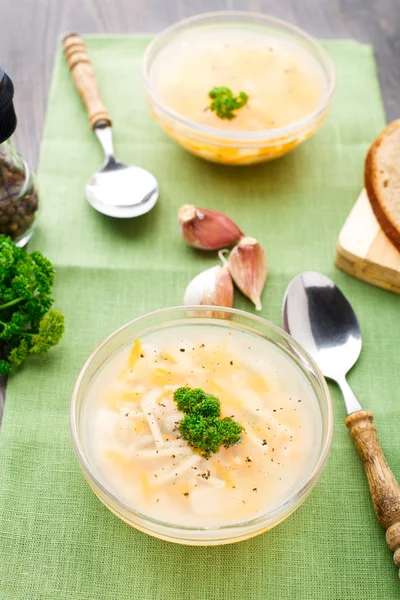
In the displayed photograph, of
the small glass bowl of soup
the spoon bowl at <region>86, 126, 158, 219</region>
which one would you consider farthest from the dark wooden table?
the spoon bowl at <region>86, 126, 158, 219</region>

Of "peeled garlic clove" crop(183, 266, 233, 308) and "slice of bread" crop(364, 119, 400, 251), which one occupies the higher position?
"slice of bread" crop(364, 119, 400, 251)

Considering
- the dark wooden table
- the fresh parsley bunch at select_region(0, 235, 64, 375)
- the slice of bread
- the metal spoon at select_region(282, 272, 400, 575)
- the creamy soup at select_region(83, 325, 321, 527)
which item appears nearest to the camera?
the creamy soup at select_region(83, 325, 321, 527)

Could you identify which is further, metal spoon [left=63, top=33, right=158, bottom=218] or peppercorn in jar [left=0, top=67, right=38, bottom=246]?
metal spoon [left=63, top=33, right=158, bottom=218]

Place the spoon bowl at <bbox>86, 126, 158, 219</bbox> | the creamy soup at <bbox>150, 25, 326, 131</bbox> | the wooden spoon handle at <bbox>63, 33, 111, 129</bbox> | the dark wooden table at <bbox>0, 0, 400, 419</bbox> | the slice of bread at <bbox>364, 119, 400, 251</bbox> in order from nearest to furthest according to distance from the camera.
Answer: the slice of bread at <bbox>364, 119, 400, 251</bbox>
the spoon bowl at <bbox>86, 126, 158, 219</bbox>
the creamy soup at <bbox>150, 25, 326, 131</bbox>
the wooden spoon handle at <bbox>63, 33, 111, 129</bbox>
the dark wooden table at <bbox>0, 0, 400, 419</bbox>

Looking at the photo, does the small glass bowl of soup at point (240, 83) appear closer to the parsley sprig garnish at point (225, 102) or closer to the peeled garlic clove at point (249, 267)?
the parsley sprig garnish at point (225, 102)

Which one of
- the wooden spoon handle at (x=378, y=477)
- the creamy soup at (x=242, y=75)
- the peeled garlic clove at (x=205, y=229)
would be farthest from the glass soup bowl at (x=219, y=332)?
the creamy soup at (x=242, y=75)

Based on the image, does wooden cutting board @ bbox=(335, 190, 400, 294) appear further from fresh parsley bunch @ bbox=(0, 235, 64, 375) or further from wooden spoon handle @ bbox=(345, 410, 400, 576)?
fresh parsley bunch @ bbox=(0, 235, 64, 375)

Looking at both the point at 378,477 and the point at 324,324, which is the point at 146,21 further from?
the point at 378,477

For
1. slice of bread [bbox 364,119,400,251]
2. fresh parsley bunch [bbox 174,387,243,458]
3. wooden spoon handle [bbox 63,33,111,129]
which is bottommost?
fresh parsley bunch [bbox 174,387,243,458]
